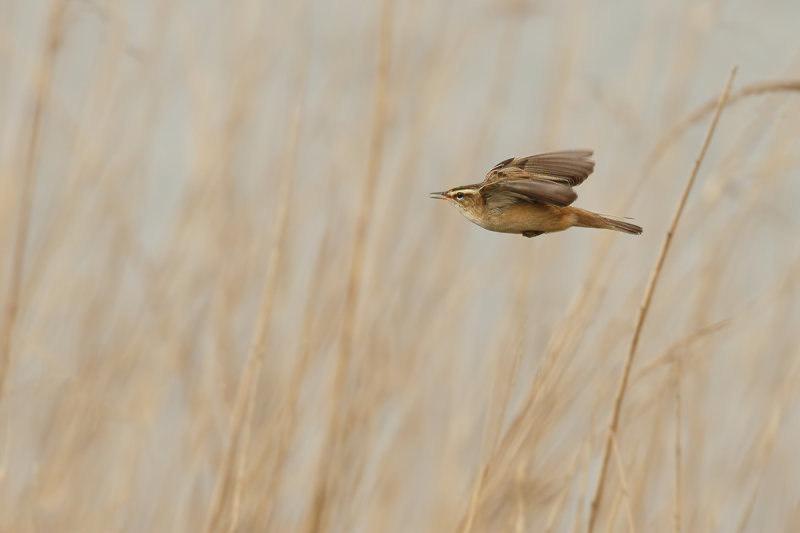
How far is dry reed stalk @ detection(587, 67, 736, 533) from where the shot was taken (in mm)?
902

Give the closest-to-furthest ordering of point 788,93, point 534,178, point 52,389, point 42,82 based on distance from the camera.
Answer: point 534,178
point 788,93
point 42,82
point 52,389

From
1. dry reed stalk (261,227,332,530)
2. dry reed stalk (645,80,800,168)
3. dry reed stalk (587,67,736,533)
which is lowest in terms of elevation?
dry reed stalk (261,227,332,530)

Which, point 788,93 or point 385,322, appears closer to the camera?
point 788,93

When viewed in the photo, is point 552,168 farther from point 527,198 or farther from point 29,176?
point 29,176

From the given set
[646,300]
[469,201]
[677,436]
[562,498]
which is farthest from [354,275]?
[469,201]

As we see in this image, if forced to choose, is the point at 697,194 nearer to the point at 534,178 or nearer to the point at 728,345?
the point at 728,345

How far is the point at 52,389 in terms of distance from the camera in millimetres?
2350

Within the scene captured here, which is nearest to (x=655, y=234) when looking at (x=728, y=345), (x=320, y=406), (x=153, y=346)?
(x=728, y=345)

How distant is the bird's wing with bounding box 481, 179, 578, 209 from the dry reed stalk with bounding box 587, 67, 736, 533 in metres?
0.18

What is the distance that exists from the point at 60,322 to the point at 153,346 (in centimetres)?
27

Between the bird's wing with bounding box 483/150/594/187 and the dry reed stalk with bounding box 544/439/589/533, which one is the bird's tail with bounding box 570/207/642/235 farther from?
the dry reed stalk with bounding box 544/439/589/533

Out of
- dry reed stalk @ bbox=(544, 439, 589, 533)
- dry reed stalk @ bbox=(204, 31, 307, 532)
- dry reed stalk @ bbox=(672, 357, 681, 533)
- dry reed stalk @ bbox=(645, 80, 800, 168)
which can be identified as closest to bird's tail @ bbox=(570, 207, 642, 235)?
dry reed stalk @ bbox=(645, 80, 800, 168)

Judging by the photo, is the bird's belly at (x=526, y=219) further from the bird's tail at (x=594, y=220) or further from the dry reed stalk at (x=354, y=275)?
the dry reed stalk at (x=354, y=275)

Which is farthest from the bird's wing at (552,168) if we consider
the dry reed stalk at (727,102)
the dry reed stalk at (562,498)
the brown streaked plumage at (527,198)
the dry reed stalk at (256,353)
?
the dry reed stalk at (256,353)
